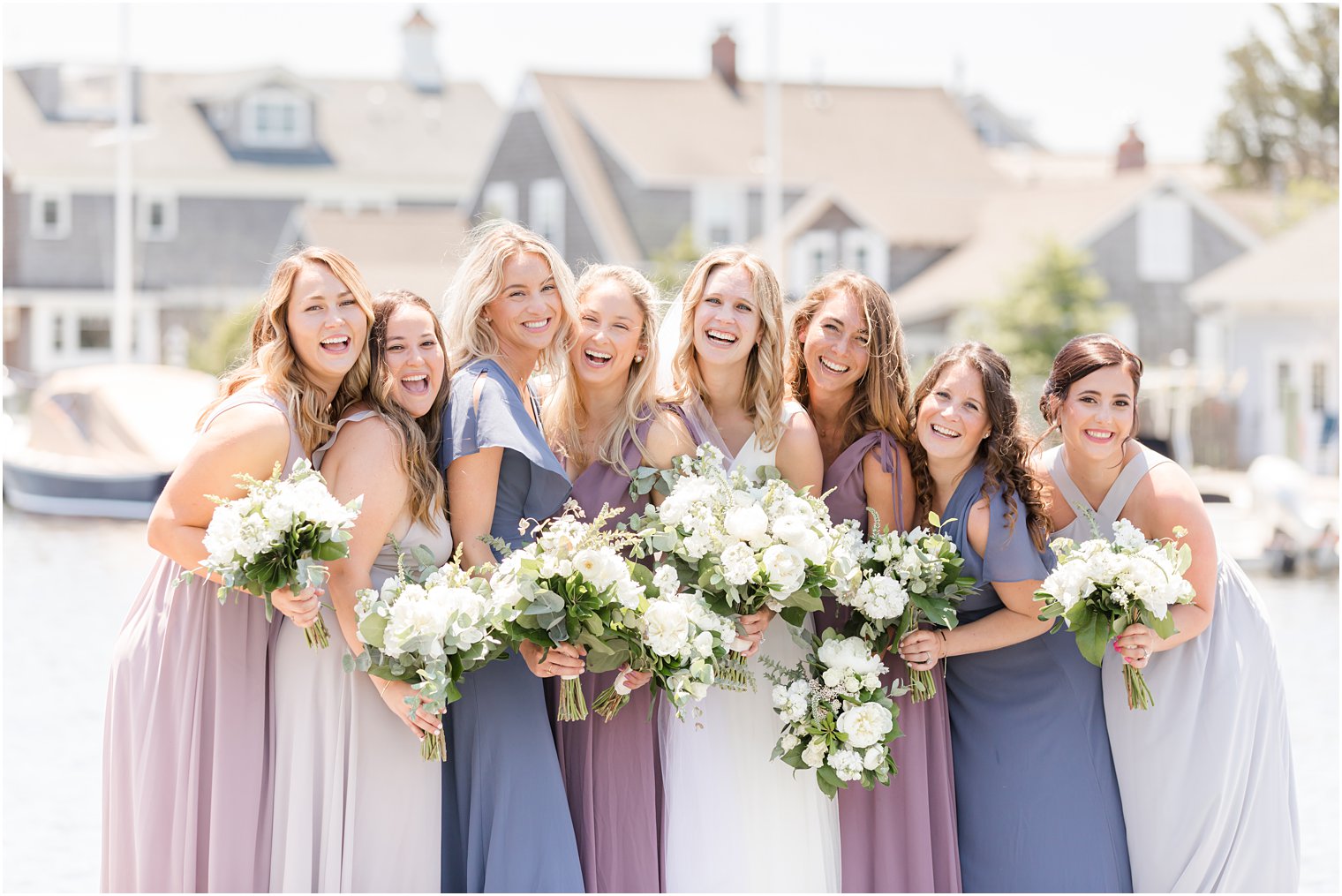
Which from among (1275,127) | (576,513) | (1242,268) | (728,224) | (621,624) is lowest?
(621,624)

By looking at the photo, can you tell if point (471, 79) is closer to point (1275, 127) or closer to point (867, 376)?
point (1275, 127)

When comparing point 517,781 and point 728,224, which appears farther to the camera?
point 728,224

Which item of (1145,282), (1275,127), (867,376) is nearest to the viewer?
(867,376)

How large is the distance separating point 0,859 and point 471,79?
167 feet

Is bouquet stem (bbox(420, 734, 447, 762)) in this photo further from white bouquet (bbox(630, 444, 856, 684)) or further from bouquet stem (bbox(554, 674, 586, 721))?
white bouquet (bbox(630, 444, 856, 684))

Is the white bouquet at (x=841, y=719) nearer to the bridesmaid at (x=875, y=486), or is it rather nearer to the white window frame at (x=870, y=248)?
the bridesmaid at (x=875, y=486)

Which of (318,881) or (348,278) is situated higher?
(348,278)

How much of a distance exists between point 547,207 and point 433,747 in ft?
125

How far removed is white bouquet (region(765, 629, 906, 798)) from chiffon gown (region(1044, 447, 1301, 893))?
40.1 inches

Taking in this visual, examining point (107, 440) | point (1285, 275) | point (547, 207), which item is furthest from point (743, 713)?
point (547, 207)

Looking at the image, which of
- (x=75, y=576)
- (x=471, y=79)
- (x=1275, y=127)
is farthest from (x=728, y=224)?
(x=1275, y=127)

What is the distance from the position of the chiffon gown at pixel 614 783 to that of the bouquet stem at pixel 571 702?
0.80 ft

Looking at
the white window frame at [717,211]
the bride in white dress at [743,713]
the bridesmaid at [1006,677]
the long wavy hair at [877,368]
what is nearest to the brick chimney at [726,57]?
the white window frame at [717,211]

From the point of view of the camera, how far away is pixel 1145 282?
38719 millimetres
